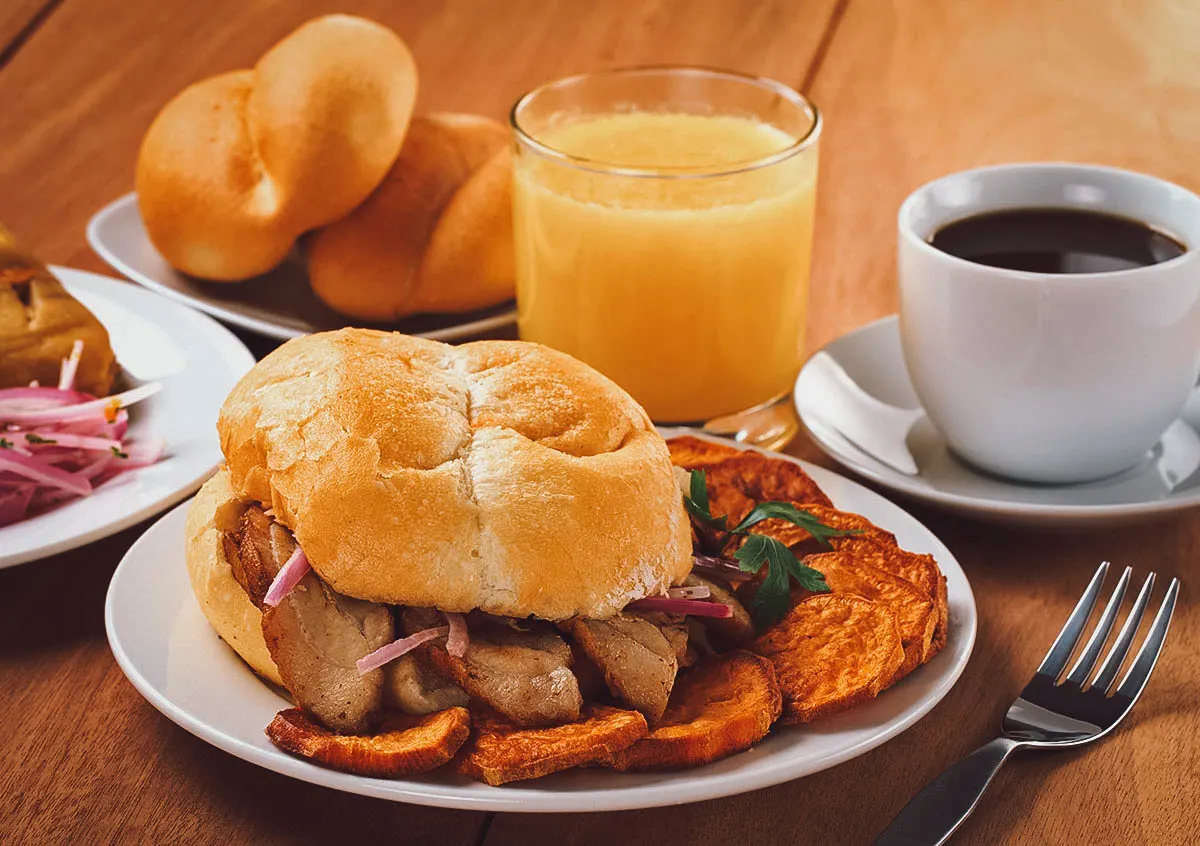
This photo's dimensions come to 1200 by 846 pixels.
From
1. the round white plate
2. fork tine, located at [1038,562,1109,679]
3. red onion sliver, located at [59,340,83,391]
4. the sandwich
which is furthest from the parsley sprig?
red onion sliver, located at [59,340,83,391]

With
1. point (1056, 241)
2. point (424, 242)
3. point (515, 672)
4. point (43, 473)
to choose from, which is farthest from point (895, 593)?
point (424, 242)

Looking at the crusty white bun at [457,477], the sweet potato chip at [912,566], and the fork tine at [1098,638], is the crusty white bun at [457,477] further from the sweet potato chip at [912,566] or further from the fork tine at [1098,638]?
the fork tine at [1098,638]

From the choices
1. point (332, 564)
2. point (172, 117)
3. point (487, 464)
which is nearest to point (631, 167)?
point (487, 464)

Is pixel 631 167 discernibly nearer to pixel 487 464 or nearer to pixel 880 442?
pixel 880 442

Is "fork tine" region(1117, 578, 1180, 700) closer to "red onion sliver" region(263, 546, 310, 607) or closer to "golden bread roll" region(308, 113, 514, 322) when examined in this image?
"red onion sliver" region(263, 546, 310, 607)

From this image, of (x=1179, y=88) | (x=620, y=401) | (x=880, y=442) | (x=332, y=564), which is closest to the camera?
(x=332, y=564)

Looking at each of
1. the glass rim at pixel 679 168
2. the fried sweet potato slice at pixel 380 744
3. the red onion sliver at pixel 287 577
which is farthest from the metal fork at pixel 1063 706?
the glass rim at pixel 679 168
